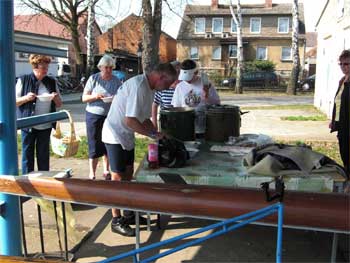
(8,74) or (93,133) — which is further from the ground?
(8,74)

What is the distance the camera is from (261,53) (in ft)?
144

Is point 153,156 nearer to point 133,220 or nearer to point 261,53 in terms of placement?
point 133,220

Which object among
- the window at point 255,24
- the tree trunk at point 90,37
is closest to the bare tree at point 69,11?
the tree trunk at point 90,37

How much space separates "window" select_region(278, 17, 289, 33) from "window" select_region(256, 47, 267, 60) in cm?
258

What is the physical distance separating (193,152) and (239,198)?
171 centimetres

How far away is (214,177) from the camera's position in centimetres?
304

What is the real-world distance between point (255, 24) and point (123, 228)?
43245 millimetres

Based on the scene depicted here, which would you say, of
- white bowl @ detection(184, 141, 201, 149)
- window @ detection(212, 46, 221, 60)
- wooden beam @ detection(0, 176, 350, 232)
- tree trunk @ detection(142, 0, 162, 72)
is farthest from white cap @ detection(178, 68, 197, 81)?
window @ detection(212, 46, 221, 60)

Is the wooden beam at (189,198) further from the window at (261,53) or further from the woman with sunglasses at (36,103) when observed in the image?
the window at (261,53)

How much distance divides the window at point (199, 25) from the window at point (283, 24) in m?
7.77

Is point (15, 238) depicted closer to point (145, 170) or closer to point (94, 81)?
point (145, 170)

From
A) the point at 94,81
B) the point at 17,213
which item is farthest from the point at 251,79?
the point at 17,213

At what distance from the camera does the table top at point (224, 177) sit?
2922mm

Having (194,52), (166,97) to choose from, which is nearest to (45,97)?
(166,97)
